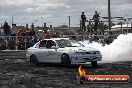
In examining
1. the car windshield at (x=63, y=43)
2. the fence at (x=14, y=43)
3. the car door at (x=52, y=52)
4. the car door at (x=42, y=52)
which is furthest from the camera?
the fence at (x=14, y=43)

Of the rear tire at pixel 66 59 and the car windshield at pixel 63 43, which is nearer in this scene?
the rear tire at pixel 66 59

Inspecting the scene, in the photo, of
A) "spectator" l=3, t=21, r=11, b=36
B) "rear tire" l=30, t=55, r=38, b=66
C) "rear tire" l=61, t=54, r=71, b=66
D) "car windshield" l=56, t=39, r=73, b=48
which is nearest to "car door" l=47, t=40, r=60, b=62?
"car windshield" l=56, t=39, r=73, b=48

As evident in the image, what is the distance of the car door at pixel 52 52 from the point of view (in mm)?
19250

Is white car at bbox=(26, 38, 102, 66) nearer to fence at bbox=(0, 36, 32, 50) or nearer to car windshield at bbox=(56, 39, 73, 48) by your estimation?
car windshield at bbox=(56, 39, 73, 48)

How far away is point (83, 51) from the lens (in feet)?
60.7

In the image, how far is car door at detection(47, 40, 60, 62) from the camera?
19250mm

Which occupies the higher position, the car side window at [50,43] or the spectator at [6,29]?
the spectator at [6,29]

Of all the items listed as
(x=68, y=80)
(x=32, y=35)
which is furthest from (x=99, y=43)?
(x=68, y=80)

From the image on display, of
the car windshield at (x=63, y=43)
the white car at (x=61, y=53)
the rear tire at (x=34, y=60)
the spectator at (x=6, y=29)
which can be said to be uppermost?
the spectator at (x=6, y=29)

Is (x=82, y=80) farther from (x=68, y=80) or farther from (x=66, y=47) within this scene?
(x=66, y=47)

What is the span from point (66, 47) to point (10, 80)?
5.81m

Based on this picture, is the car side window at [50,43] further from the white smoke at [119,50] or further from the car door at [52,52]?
the white smoke at [119,50]

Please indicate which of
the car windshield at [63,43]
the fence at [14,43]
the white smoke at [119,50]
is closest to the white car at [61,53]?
the car windshield at [63,43]

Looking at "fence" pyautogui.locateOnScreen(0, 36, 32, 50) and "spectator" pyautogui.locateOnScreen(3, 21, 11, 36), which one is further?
"spectator" pyautogui.locateOnScreen(3, 21, 11, 36)
